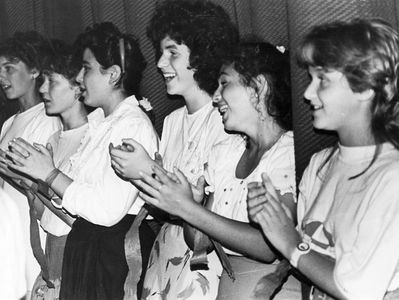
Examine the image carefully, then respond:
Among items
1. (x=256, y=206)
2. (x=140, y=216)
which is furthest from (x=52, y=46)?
(x=256, y=206)

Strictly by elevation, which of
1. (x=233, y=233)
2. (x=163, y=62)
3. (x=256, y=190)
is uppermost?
(x=163, y=62)

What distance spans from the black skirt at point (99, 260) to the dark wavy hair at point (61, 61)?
0.31 meters

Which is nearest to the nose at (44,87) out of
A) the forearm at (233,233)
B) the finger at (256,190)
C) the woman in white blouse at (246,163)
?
the woman in white blouse at (246,163)

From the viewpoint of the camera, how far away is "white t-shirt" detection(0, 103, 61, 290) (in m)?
1.69

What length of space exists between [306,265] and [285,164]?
23 cm

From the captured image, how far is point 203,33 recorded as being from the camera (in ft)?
4.93

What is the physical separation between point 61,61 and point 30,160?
296 mm

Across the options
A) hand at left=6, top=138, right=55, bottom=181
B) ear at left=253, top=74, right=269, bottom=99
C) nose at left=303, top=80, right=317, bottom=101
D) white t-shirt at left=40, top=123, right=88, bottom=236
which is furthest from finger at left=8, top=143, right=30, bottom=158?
nose at left=303, top=80, right=317, bottom=101

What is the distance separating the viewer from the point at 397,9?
4.04 feet

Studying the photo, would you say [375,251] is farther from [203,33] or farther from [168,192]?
[203,33]

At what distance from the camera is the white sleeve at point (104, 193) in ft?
4.68

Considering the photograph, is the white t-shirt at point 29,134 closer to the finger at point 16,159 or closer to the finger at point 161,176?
the finger at point 16,159

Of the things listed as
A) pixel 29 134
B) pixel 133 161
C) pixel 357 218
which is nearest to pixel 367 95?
pixel 357 218

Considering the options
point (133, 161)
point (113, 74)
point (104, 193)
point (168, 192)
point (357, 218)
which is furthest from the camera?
point (113, 74)
